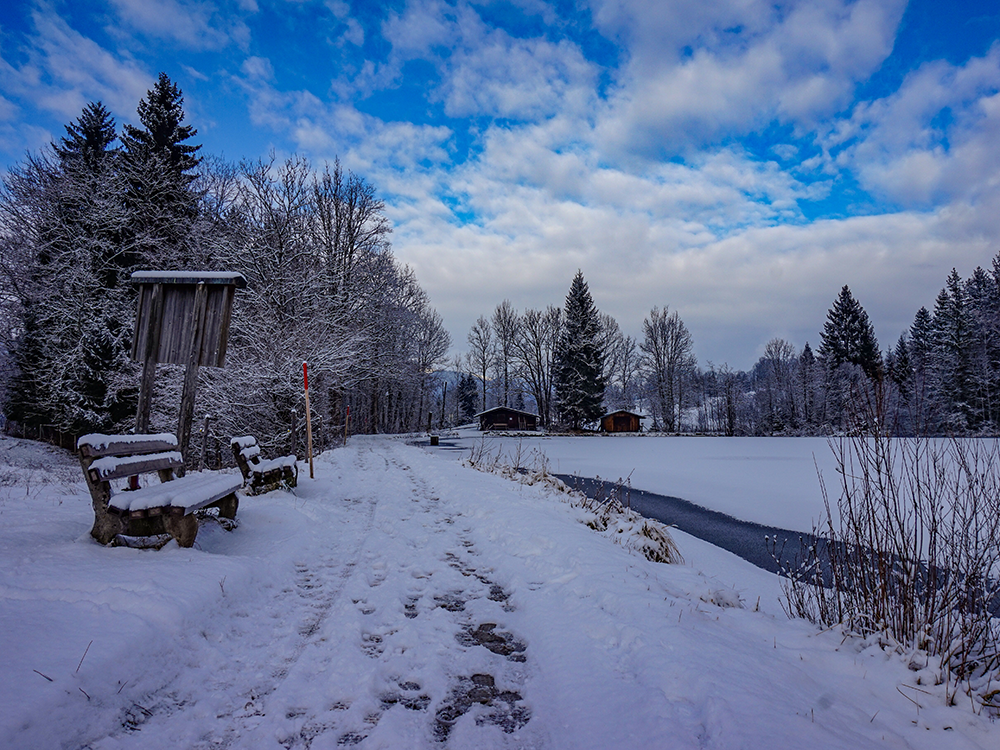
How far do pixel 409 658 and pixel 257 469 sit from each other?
5.32m

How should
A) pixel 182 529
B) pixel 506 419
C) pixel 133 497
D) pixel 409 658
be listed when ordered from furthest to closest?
pixel 506 419, pixel 182 529, pixel 133 497, pixel 409 658

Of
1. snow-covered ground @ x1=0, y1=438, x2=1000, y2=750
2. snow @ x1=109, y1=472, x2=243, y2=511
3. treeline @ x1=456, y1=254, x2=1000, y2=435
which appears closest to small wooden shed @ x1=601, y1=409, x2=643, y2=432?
treeline @ x1=456, y1=254, x2=1000, y2=435

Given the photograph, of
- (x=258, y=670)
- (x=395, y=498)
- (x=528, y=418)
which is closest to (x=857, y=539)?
(x=258, y=670)

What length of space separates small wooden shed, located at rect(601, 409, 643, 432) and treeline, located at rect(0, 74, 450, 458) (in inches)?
1211

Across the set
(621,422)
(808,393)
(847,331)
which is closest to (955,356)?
(847,331)

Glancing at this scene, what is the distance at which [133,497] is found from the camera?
3.55 m

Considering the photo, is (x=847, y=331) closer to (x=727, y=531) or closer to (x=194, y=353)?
(x=727, y=531)

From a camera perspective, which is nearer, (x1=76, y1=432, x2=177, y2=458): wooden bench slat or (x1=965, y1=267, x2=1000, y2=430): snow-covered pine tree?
(x1=76, y1=432, x2=177, y2=458): wooden bench slat

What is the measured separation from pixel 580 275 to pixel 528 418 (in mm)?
14861

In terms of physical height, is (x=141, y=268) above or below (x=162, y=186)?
below

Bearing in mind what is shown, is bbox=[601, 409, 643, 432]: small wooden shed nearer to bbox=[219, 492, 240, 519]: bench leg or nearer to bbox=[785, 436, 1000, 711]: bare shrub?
bbox=[219, 492, 240, 519]: bench leg

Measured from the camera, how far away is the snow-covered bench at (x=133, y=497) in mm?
3482

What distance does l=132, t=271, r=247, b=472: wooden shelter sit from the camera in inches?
223

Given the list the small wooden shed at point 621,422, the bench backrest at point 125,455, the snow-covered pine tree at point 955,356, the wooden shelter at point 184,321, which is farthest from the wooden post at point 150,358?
the small wooden shed at point 621,422
